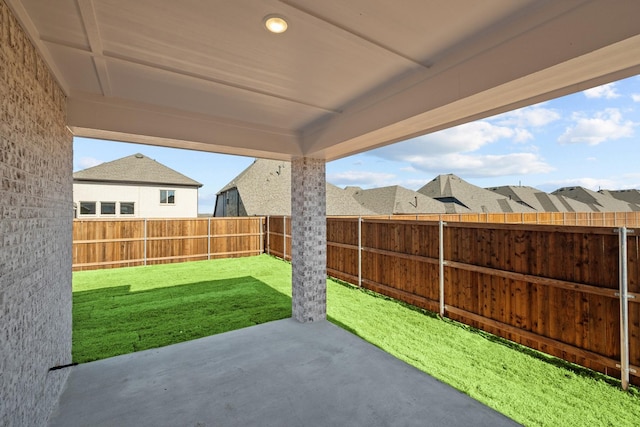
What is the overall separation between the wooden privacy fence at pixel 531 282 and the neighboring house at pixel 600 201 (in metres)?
44.4

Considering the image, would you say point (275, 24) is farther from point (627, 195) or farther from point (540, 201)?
point (627, 195)

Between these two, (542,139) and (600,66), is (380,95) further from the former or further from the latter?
(542,139)

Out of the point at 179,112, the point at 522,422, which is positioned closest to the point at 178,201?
the point at 179,112

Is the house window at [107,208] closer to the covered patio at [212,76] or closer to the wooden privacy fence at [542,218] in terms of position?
the wooden privacy fence at [542,218]

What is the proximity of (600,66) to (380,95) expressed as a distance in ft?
5.92

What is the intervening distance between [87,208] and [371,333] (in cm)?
1757

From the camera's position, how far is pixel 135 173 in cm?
1700

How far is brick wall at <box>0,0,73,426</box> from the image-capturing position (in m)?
1.80

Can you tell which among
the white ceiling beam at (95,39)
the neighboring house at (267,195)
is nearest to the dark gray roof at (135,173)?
the neighboring house at (267,195)

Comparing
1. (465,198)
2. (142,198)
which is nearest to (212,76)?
(142,198)

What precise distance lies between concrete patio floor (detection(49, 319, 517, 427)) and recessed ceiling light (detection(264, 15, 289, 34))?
333cm

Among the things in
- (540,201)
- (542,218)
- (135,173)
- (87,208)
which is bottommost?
(542,218)

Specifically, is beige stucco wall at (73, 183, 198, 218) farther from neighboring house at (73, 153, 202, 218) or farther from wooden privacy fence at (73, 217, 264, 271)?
wooden privacy fence at (73, 217, 264, 271)

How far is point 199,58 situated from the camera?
2527mm
